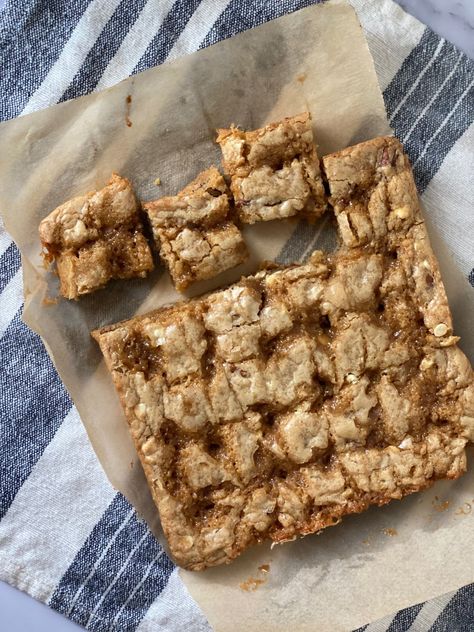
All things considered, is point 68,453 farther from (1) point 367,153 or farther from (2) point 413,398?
(1) point 367,153

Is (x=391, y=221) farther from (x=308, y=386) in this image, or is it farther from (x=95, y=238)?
(x=95, y=238)

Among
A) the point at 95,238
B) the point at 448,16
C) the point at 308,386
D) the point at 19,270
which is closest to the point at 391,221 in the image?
the point at 308,386

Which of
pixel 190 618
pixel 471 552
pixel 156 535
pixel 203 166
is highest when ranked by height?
pixel 203 166

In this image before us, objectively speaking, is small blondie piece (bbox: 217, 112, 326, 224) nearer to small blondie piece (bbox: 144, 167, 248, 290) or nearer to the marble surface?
small blondie piece (bbox: 144, 167, 248, 290)

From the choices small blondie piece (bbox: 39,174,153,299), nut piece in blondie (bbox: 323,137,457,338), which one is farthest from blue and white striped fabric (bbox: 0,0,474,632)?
small blondie piece (bbox: 39,174,153,299)

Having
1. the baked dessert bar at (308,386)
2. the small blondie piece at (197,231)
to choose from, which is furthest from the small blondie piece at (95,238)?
the baked dessert bar at (308,386)

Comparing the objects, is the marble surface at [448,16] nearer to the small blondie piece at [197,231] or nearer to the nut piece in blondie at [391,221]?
the nut piece in blondie at [391,221]

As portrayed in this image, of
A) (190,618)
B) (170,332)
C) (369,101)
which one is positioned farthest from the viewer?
(190,618)

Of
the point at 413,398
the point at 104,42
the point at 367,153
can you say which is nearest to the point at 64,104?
the point at 104,42
